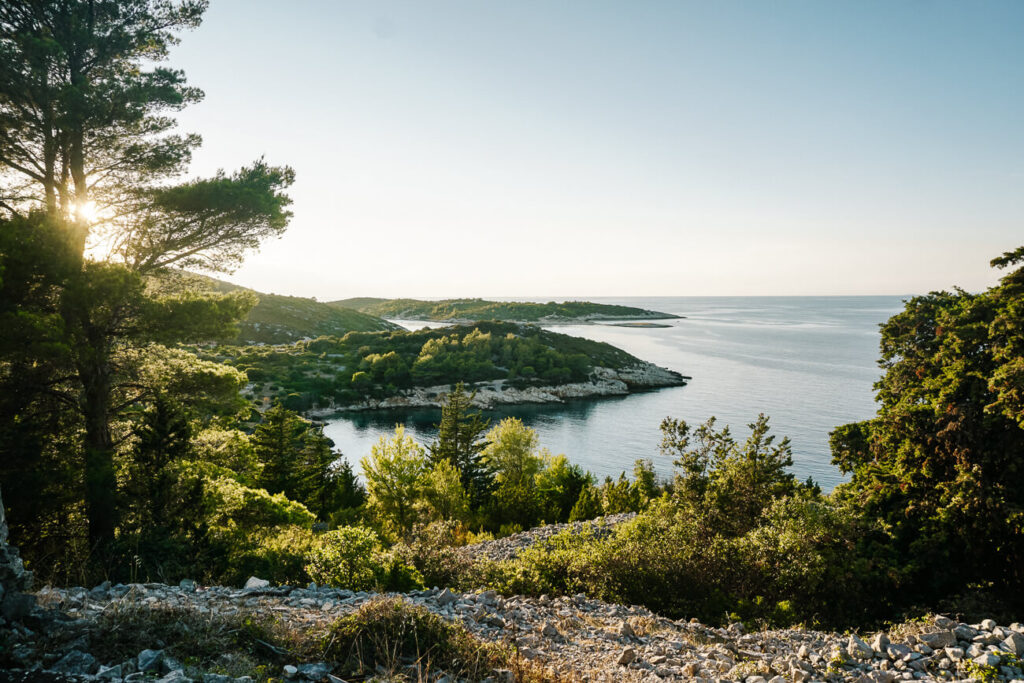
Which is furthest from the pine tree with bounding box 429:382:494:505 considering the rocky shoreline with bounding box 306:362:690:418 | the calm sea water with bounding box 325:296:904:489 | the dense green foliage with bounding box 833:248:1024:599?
the rocky shoreline with bounding box 306:362:690:418

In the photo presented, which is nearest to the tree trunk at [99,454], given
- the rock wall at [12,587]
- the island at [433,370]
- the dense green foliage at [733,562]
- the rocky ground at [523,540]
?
the rock wall at [12,587]

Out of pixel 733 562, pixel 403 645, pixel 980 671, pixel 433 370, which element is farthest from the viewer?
pixel 433 370

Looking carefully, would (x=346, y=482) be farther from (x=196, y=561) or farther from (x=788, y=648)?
(x=788, y=648)

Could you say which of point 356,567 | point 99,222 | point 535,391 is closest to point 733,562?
point 356,567

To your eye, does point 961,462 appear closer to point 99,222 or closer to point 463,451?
point 99,222

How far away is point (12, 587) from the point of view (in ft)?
19.2

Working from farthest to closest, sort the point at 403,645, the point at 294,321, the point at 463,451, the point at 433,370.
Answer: the point at 294,321 → the point at 433,370 → the point at 463,451 → the point at 403,645

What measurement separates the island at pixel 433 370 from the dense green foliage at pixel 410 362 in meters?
0.18

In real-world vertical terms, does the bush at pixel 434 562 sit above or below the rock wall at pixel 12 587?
below

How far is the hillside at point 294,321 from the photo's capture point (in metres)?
127

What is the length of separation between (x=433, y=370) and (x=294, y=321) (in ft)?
239

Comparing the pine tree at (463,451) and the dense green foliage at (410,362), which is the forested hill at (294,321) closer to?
the dense green foliage at (410,362)

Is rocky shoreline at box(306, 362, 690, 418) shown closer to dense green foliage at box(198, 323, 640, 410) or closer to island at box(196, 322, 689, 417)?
island at box(196, 322, 689, 417)

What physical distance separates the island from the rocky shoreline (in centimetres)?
17
